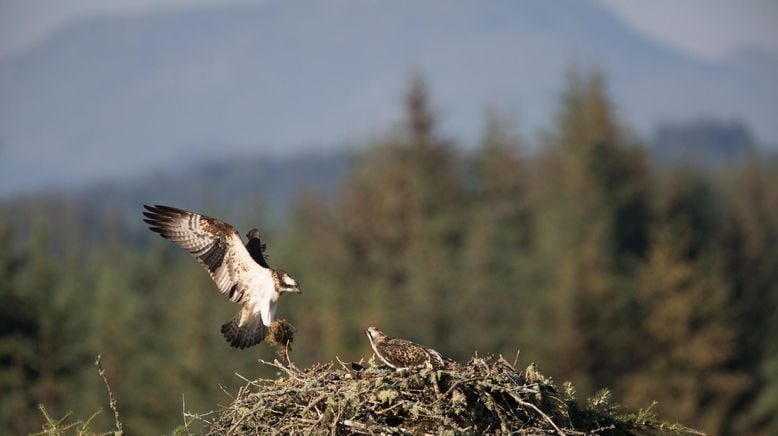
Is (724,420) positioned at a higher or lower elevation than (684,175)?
lower

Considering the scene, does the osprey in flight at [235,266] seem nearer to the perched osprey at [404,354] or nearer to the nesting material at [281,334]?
the nesting material at [281,334]

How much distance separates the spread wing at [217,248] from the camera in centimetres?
1170

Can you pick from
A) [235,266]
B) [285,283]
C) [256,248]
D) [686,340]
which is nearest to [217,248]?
[235,266]

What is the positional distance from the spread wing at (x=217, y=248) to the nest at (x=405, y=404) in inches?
98.5

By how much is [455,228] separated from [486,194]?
41.1 feet

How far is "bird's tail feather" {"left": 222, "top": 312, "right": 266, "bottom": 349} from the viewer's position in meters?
11.4

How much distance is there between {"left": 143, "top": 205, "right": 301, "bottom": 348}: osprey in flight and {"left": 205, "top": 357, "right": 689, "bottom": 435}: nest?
2.08 metres

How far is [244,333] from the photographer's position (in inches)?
448

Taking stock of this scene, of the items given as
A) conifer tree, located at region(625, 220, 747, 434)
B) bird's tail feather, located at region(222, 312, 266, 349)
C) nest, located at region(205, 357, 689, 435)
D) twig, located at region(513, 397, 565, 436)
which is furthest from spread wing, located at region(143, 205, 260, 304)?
conifer tree, located at region(625, 220, 747, 434)

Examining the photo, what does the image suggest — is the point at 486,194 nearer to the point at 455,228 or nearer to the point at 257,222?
the point at 455,228

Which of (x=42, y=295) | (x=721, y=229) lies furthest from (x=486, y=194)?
(x=42, y=295)

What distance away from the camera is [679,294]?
51.5 metres

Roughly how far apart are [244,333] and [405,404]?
317 cm

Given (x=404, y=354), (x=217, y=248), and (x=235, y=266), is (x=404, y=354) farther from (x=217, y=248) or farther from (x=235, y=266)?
(x=217, y=248)
